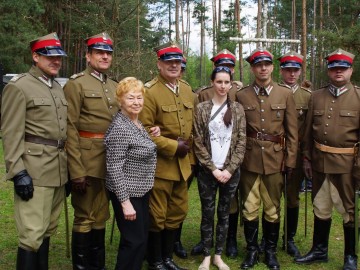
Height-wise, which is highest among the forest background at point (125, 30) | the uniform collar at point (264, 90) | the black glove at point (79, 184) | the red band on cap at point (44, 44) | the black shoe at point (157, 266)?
the forest background at point (125, 30)

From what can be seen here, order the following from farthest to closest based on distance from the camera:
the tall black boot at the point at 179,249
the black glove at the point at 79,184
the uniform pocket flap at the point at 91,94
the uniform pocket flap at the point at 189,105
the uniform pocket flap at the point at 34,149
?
1. the tall black boot at the point at 179,249
2. the uniform pocket flap at the point at 189,105
3. the uniform pocket flap at the point at 91,94
4. the black glove at the point at 79,184
5. the uniform pocket flap at the point at 34,149

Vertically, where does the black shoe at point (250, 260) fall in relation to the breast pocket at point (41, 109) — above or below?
below

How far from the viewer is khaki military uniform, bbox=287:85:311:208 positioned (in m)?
4.97

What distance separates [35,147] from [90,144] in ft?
1.77

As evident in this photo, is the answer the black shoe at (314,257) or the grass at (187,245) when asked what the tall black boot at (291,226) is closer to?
the grass at (187,245)

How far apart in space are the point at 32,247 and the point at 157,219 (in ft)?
3.80

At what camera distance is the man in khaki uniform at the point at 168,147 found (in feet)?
13.1

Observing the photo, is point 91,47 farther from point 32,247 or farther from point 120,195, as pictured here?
point 32,247

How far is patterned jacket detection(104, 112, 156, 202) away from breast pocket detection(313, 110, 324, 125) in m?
1.98

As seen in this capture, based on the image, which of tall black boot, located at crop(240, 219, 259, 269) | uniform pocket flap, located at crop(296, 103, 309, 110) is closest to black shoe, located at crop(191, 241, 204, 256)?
tall black boot, located at crop(240, 219, 259, 269)

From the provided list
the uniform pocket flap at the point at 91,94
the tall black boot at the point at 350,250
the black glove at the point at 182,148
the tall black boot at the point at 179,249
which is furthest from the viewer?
the tall black boot at the point at 179,249

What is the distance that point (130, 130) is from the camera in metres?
3.39

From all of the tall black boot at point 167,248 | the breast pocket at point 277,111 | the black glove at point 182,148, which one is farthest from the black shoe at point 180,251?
the breast pocket at point 277,111

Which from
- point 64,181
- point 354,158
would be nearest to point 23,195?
point 64,181
